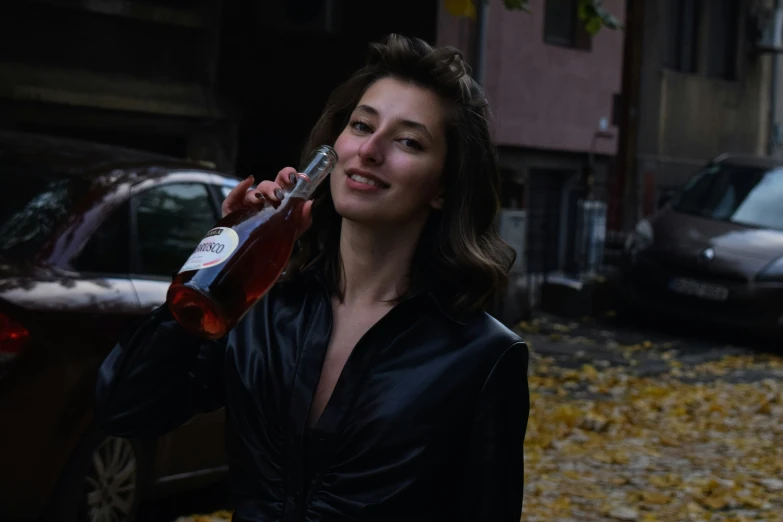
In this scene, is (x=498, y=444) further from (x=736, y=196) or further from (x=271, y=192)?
(x=736, y=196)

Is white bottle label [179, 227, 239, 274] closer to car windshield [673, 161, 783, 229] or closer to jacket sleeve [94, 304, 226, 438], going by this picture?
jacket sleeve [94, 304, 226, 438]

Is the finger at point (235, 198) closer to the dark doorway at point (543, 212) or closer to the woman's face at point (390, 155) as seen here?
the woman's face at point (390, 155)

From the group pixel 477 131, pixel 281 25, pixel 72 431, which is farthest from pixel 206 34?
pixel 477 131

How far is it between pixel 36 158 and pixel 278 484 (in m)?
3.40

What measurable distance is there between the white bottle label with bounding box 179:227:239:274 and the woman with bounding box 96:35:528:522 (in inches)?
3.0

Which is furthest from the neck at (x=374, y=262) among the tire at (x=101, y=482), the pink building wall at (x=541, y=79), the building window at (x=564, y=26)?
the building window at (x=564, y=26)

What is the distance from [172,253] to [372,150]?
3.36 meters

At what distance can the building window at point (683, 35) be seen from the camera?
2098 centimetres

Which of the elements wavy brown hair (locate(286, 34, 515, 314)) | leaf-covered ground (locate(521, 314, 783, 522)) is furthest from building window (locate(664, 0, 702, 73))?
wavy brown hair (locate(286, 34, 515, 314))

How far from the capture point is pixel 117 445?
5078 mm

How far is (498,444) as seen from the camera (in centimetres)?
231

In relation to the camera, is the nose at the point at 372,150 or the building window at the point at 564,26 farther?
the building window at the point at 564,26

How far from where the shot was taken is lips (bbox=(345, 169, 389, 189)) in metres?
2.39

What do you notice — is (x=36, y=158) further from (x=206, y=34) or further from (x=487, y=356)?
(x=206, y=34)
